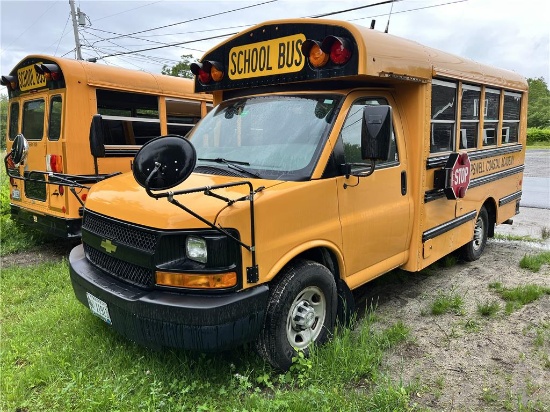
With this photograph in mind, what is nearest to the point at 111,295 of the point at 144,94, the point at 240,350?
the point at 240,350

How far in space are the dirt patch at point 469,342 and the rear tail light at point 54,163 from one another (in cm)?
439

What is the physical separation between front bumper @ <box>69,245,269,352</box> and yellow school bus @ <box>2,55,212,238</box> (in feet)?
9.62

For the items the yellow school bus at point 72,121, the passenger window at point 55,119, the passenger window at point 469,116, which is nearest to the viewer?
the passenger window at point 469,116

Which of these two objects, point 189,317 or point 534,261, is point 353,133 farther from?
point 534,261

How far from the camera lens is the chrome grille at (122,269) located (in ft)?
9.71

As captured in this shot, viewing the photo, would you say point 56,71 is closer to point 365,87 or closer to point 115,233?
point 115,233

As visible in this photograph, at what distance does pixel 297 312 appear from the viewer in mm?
3283

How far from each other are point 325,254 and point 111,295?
1.62 m

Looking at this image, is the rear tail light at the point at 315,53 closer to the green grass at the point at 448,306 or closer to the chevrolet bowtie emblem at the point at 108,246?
the chevrolet bowtie emblem at the point at 108,246

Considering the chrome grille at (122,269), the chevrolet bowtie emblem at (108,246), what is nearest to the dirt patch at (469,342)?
the chrome grille at (122,269)

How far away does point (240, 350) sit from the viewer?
3.51 meters

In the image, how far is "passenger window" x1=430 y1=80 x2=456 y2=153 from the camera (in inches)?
173

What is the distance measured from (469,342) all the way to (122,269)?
2.87 metres

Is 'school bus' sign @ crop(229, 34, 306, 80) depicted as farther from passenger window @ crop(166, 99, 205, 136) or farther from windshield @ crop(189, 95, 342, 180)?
passenger window @ crop(166, 99, 205, 136)
